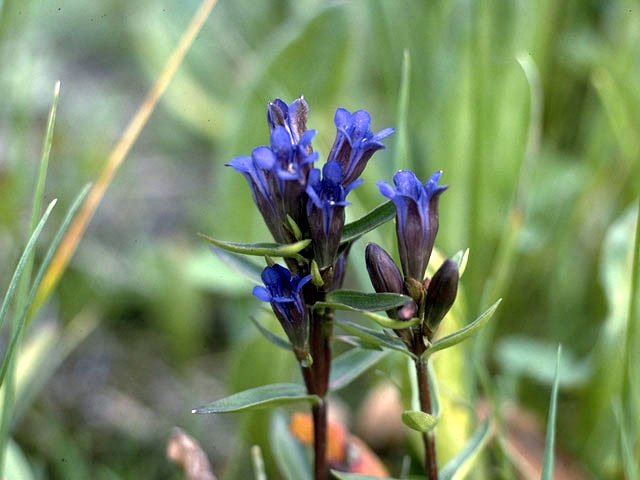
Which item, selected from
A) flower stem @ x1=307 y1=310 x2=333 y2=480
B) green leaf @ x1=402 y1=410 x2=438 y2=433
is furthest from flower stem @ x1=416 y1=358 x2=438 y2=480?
flower stem @ x1=307 y1=310 x2=333 y2=480

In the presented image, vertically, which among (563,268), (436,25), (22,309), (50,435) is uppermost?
(436,25)

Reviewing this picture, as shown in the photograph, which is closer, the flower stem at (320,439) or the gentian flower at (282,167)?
the gentian flower at (282,167)

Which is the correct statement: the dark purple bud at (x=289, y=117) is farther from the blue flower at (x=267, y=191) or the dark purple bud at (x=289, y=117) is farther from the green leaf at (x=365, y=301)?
the green leaf at (x=365, y=301)

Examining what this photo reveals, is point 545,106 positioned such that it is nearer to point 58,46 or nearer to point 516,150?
point 516,150

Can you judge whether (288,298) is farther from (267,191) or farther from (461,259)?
(461,259)

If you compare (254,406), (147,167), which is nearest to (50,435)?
(254,406)

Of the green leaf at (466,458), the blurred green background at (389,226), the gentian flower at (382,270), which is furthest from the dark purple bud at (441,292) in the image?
the blurred green background at (389,226)

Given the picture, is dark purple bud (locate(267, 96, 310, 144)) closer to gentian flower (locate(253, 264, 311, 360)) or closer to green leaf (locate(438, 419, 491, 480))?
gentian flower (locate(253, 264, 311, 360))
